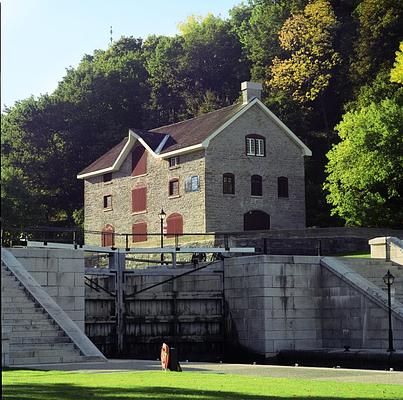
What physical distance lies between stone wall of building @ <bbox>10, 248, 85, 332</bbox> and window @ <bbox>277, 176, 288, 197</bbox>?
26099 millimetres

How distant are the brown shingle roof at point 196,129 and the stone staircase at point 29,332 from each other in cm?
2673

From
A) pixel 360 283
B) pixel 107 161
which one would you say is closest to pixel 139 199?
pixel 107 161

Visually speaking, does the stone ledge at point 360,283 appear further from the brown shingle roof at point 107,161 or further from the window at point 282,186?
the brown shingle roof at point 107,161

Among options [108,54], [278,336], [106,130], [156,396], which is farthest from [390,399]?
[108,54]

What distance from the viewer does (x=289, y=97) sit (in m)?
69.9

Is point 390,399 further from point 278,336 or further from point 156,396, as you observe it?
point 278,336

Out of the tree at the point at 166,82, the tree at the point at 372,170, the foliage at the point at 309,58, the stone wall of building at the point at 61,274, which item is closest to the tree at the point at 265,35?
the foliage at the point at 309,58

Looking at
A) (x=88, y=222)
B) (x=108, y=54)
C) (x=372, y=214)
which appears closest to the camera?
(x=372, y=214)

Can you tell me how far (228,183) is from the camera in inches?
2115

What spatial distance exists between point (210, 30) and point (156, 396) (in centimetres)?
7865

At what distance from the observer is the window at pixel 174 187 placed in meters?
55.2

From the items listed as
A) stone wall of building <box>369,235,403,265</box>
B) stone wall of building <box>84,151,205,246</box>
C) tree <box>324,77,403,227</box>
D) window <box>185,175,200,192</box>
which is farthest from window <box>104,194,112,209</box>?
stone wall of building <box>369,235,403,265</box>

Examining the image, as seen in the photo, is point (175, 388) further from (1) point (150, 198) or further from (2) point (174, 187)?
(1) point (150, 198)

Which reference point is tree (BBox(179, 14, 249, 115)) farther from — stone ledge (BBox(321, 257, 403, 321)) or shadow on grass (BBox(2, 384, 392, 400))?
shadow on grass (BBox(2, 384, 392, 400))
